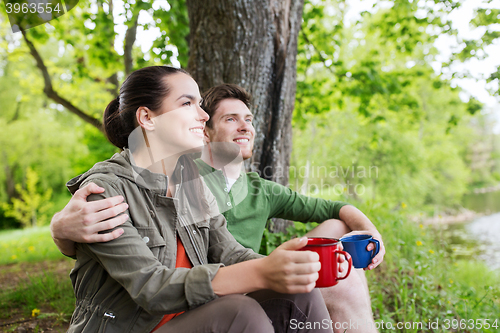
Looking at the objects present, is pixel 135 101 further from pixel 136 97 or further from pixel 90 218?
pixel 90 218

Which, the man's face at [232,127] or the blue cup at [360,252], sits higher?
the man's face at [232,127]

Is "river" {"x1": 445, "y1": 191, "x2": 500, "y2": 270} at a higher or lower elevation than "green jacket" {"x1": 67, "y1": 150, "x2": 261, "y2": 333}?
lower

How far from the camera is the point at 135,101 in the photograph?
145 cm

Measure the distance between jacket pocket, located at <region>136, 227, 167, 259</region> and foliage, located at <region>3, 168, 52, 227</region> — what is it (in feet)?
60.1

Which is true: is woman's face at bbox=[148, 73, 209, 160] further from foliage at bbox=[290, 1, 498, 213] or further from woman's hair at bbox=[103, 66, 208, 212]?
foliage at bbox=[290, 1, 498, 213]

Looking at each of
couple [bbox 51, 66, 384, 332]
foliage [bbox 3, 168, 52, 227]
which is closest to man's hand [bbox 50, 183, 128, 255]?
couple [bbox 51, 66, 384, 332]

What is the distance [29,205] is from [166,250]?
19.9m

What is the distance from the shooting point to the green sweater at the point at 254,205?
6.93ft

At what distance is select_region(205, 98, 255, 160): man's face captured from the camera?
229 cm

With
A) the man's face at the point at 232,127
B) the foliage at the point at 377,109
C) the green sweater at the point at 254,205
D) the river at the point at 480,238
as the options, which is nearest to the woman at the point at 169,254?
the green sweater at the point at 254,205

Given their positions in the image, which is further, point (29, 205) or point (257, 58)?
point (29, 205)

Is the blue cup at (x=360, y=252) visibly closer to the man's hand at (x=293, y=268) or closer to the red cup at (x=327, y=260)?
the red cup at (x=327, y=260)

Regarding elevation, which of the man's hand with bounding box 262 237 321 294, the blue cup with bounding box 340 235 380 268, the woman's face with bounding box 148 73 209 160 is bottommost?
the blue cup with bounding box 340 235 380 268

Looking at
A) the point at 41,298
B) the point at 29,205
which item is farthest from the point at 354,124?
the point at 29,205
